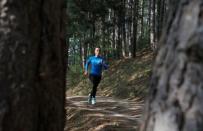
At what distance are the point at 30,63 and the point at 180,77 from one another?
1703mm

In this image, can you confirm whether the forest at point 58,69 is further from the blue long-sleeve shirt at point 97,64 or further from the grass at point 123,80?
the grass at point 123,80

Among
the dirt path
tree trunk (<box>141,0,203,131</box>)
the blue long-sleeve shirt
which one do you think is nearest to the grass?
the dirt path

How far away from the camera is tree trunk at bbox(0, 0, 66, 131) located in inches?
127

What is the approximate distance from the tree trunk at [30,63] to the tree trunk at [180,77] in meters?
1.51

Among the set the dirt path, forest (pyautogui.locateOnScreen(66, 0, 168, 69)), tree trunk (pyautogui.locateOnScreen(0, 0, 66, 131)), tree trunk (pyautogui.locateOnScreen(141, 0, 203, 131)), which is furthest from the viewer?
forest (pyautogui.locateOnScreen(66, 0, 168, 69))

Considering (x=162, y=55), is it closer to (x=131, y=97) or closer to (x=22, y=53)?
(x=22, y=53)

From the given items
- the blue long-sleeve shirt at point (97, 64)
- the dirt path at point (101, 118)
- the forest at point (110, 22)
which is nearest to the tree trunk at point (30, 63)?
the dirt path at point (101, 118)

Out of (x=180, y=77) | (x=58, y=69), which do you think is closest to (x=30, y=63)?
(x=58, y=69)

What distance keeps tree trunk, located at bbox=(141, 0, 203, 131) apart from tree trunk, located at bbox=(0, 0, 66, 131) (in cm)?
151

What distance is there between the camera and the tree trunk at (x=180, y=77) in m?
1.75

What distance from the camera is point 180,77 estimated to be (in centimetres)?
181

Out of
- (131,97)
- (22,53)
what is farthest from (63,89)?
(131,97)

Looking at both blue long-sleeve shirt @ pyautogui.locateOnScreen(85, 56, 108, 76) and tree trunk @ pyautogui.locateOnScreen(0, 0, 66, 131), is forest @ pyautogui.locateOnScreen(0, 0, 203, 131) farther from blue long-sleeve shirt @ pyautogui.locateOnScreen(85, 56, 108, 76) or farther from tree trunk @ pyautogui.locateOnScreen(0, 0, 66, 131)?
blue long-sleeve shirt @ pyautogui.locateOnScreen(85, 56, 108, 76)

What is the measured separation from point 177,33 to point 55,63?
69.0 inches
